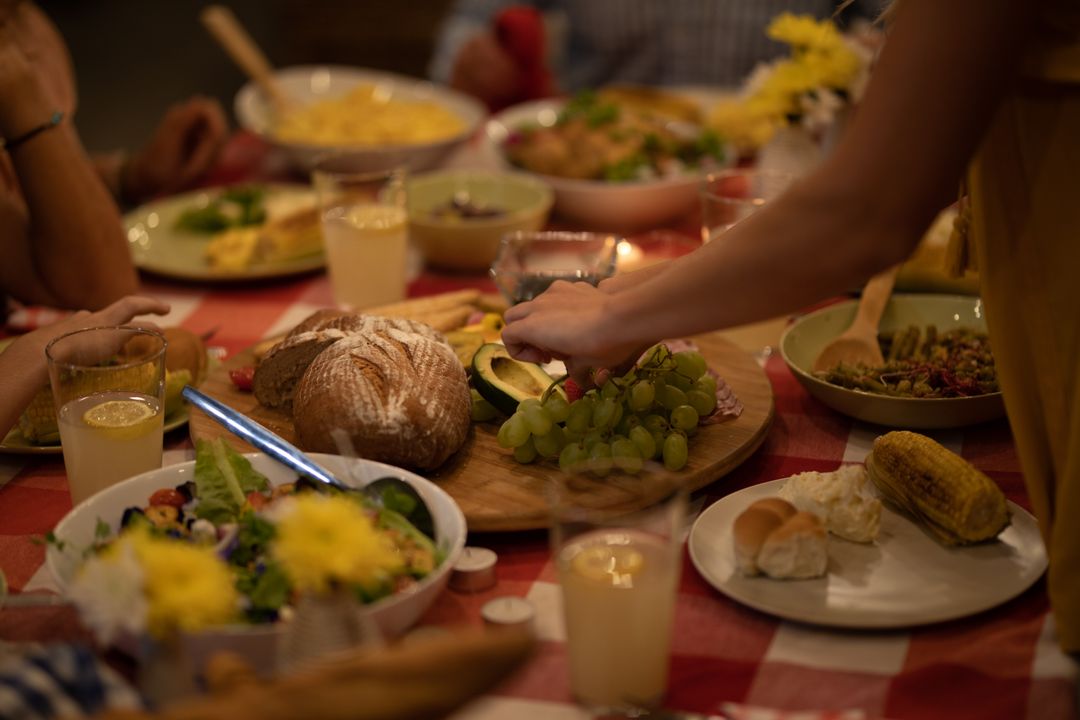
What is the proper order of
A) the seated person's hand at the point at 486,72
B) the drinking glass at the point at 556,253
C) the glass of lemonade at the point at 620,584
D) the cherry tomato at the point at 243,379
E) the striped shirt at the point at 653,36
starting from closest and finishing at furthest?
1. the glass of lemonade at the point at 620,584
2. the cherry tomato at the point at 243,379
3. the drinking glass at the point at 556,253
4. the seated person's hand at the point at 486,72
5. the striped shirt at the point at 653,36

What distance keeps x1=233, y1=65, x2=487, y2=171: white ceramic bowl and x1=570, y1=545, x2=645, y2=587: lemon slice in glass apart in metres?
1.84

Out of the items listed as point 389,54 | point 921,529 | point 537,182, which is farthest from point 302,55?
point 921,529

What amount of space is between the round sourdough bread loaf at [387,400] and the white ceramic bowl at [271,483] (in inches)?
2.9

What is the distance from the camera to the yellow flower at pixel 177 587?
100cm

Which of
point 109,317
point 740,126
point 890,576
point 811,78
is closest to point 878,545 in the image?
point 890,576

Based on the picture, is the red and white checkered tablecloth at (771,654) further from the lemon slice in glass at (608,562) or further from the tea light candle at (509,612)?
the lemon slice in glass at (608,562)

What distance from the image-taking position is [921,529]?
4.75 ft

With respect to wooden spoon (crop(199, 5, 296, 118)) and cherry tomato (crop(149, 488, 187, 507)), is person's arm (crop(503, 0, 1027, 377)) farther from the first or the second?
wooden spoon (crop(199, 5, 296, 118))

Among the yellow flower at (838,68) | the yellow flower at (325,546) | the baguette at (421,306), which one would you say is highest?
the yellow flower at (838,68)

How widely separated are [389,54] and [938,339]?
633 cm

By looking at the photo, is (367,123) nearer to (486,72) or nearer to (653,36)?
(486,72)

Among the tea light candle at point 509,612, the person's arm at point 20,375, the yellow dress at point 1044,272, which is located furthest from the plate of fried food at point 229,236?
the yellow dress at point 1044,272

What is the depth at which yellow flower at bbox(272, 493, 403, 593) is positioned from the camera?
0.99 metres

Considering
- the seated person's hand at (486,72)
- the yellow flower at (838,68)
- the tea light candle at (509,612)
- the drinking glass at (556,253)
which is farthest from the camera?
the seated person's hand at (486,72)
